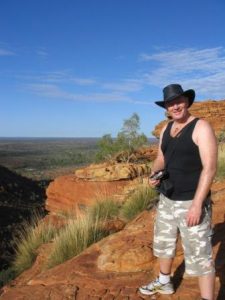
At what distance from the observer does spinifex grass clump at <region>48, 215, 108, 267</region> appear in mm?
6711

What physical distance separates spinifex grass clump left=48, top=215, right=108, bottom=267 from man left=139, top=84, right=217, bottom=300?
3.13 metres

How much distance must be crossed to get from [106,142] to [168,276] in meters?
12.6

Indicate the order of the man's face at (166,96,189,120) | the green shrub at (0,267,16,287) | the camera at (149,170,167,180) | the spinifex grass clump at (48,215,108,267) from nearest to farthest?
the man's face at (166,96,189,120), the camera at (149,170,167,180), the spinifex grass clump at (48,215,108,267), the green shrub at (0,267,16,287)

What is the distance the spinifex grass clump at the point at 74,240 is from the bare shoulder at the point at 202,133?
12.4 feet

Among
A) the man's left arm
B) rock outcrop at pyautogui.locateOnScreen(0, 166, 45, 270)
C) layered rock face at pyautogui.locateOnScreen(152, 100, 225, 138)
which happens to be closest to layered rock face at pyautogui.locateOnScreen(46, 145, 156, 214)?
layered rock face at pyautogui.locateOnScreen(152, 100, 225, 138)

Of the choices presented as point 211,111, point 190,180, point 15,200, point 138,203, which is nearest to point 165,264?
point 190,180

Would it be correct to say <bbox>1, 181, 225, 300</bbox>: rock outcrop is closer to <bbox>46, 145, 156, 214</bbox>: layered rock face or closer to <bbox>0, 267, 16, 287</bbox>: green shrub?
<bbox>0, 267, 16, 287</bbox>: green shrub

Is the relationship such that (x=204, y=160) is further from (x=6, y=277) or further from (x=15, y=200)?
(x=15, y=200)

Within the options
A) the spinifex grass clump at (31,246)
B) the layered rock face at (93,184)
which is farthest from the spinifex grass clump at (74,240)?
the layered rock face at (93,184)

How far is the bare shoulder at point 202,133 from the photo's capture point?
11.5 ft

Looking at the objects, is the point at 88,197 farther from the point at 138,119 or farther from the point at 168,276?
the point at 168,276

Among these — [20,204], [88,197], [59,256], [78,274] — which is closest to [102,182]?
[88,197]

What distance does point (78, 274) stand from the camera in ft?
17.5

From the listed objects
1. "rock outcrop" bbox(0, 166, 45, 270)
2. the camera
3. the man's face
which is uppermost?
the man's face
